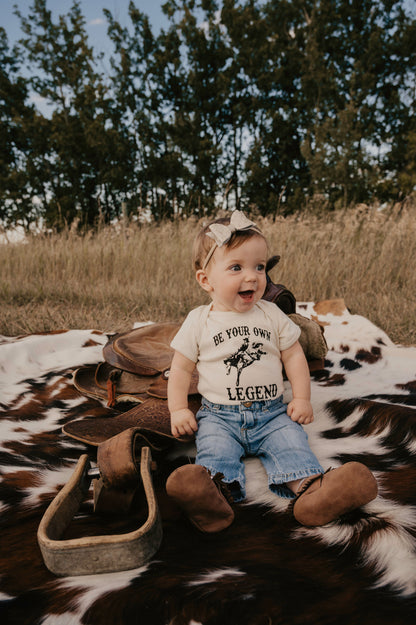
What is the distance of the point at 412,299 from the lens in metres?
3.47

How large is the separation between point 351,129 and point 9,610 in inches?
699

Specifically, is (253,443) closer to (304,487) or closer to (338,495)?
(304,487)

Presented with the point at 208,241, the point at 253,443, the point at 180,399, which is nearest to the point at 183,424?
the point at 180,399

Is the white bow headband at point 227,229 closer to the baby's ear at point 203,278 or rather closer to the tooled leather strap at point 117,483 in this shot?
the baby's ear at point 203,278

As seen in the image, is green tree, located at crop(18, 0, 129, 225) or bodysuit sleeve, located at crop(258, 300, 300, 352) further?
green tree, located at crop(18, 0, 129, 225)

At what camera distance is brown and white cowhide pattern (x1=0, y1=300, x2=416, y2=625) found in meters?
0.68

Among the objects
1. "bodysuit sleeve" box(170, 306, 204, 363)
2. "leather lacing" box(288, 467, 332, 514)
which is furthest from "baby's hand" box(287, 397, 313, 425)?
"bodysuit sleeve" box(170, 306, 204, 363)

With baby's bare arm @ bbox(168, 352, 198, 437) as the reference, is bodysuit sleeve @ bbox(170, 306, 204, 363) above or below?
above

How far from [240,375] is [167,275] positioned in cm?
313

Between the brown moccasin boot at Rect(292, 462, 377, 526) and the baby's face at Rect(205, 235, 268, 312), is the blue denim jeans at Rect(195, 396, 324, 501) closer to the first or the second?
the brown moccasin boot at Rect(292, 462, 377, 526)

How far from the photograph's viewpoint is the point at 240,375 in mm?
1336

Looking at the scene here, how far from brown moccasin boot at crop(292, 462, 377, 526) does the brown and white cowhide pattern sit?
27mm

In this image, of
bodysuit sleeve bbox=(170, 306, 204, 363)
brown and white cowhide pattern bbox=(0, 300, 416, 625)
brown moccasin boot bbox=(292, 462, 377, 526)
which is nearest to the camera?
brown and white cowhide pattern bbox=(0, 300, 416, 625)

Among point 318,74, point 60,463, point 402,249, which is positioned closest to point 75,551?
point 60,463
